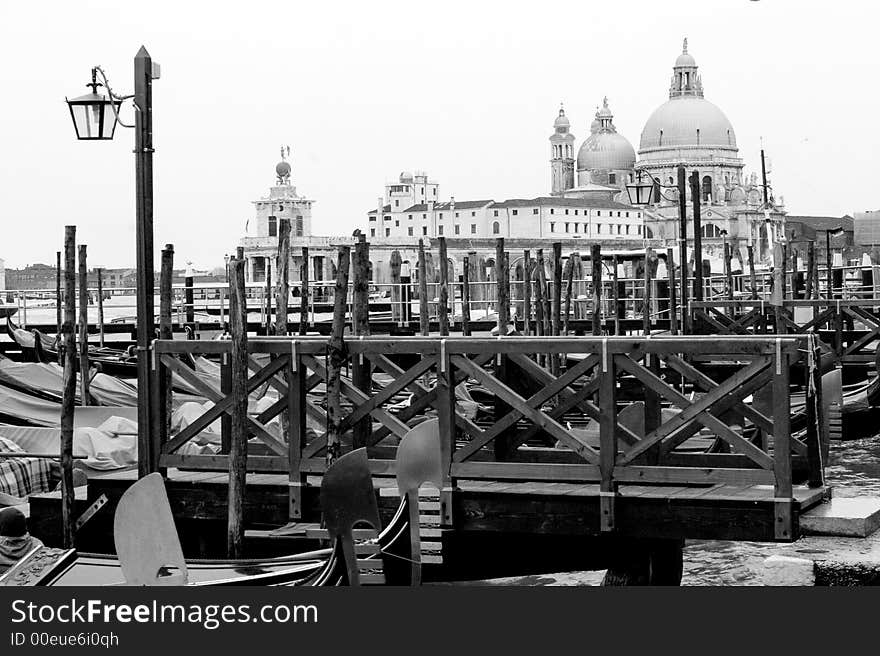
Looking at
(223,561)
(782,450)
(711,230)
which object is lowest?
(223,561)

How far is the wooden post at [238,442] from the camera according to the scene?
20.0 feet

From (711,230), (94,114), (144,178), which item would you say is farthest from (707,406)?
(711,230)

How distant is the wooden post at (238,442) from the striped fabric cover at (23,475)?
278 centimetres

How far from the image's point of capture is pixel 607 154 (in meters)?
92.4

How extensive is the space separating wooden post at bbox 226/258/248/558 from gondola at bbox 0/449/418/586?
1.24 ft

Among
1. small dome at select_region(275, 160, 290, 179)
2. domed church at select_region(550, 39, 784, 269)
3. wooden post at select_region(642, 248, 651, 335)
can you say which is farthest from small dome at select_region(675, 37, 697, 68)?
wooden post at select_region(642, 248, 651, 335)

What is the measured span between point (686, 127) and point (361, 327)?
7965 centimetres

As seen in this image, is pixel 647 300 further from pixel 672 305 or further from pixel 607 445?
pixel 607 445

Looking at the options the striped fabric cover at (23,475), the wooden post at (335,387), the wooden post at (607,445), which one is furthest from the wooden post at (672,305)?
the wooden post at (607,445)

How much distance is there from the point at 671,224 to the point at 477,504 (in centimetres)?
7981

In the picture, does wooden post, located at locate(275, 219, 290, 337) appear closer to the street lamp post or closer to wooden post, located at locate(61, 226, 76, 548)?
wooden post, located at locate(61, 226, 76, 548)

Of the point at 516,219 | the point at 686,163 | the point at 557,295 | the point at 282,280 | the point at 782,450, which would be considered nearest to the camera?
the point at 782,450

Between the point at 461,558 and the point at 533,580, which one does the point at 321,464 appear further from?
the point at 533,580

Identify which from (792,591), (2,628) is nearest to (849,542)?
(792,591)
